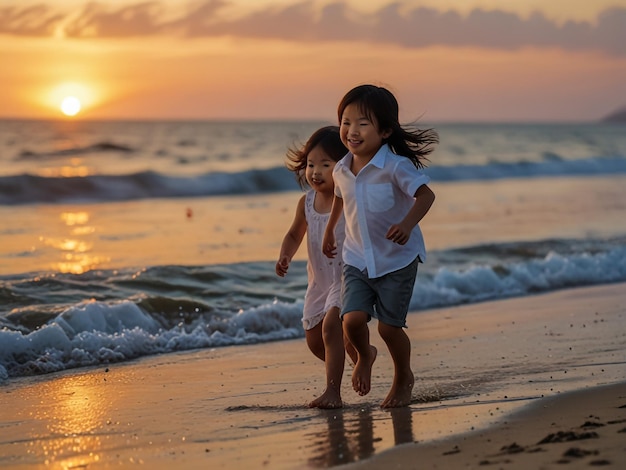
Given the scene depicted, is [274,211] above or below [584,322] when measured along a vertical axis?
above

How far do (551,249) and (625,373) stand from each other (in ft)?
22.1

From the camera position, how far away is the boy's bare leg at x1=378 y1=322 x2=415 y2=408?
500 cm

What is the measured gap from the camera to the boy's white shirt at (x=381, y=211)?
16.2ft

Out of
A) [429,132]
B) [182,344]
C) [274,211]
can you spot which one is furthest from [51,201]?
[429,132]

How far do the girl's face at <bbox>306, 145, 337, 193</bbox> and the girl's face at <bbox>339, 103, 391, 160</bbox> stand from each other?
358mm

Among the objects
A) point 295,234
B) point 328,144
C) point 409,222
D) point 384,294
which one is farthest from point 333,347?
point 328,144

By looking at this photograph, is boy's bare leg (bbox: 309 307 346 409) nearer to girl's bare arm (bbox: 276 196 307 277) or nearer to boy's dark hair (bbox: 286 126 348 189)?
girl's bare arm (bbox: 276 196 307 277)

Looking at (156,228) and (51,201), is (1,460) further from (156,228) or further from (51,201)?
(51,201)

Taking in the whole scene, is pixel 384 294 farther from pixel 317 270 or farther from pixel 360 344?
pixel 317 270

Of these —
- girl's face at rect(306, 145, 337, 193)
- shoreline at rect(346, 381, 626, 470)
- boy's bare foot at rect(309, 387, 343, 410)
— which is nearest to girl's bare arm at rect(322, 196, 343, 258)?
girl's face at rect(306, 145, 337, 193)

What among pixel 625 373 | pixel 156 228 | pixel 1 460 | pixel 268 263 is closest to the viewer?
pixel 1 460

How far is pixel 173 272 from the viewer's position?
9.54m

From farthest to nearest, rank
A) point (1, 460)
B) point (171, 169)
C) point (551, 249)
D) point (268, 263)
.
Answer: point (171, 169) → point (551, 249) → point (268, 263) → point (1, 460)

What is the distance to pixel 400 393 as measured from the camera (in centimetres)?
505
